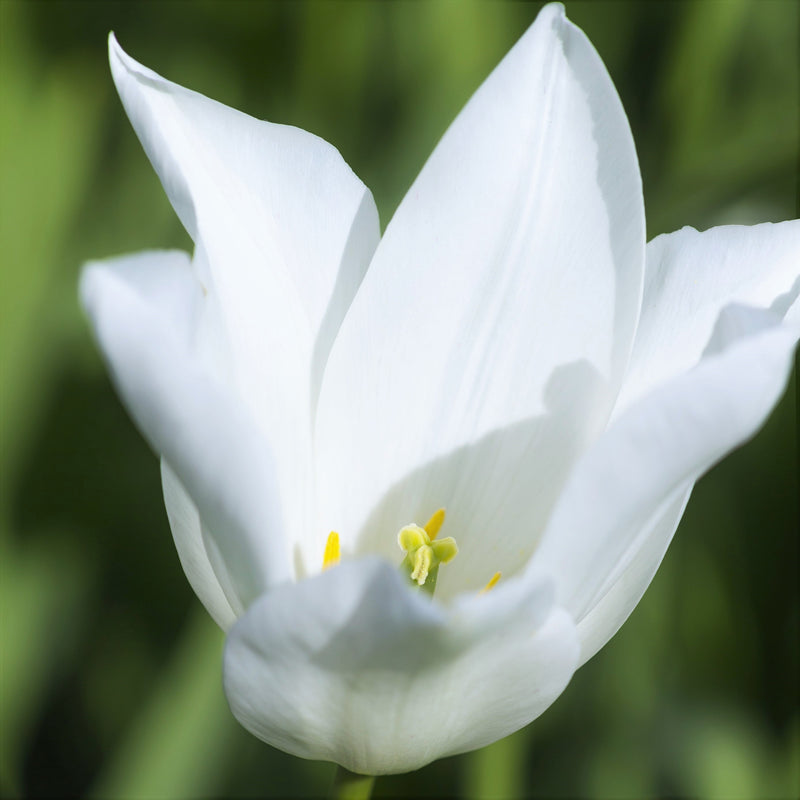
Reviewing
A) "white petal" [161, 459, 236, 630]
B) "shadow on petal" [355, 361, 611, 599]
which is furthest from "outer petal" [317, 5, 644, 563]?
"white petal" [161, 459, 236, 630]

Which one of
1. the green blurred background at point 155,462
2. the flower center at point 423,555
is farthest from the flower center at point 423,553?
the green blurred background at point 155,462

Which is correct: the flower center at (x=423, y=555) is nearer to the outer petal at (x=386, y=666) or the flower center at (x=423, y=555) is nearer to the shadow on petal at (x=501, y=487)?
the shadow on petal at (x=501, y=487)

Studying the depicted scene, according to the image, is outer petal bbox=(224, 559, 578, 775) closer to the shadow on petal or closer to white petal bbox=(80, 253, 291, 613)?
white petal bbox=(80, 253, 291, 613)

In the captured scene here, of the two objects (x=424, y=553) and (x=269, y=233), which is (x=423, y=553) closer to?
(x=424, y=553)

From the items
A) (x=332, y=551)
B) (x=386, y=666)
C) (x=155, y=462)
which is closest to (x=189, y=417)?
(x=386, y=666)

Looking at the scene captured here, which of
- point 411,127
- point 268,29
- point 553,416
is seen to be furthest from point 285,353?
point 268,29

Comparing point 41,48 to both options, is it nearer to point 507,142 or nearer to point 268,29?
point 268,29

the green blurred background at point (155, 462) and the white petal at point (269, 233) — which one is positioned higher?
the white petal at point (269, 233)
